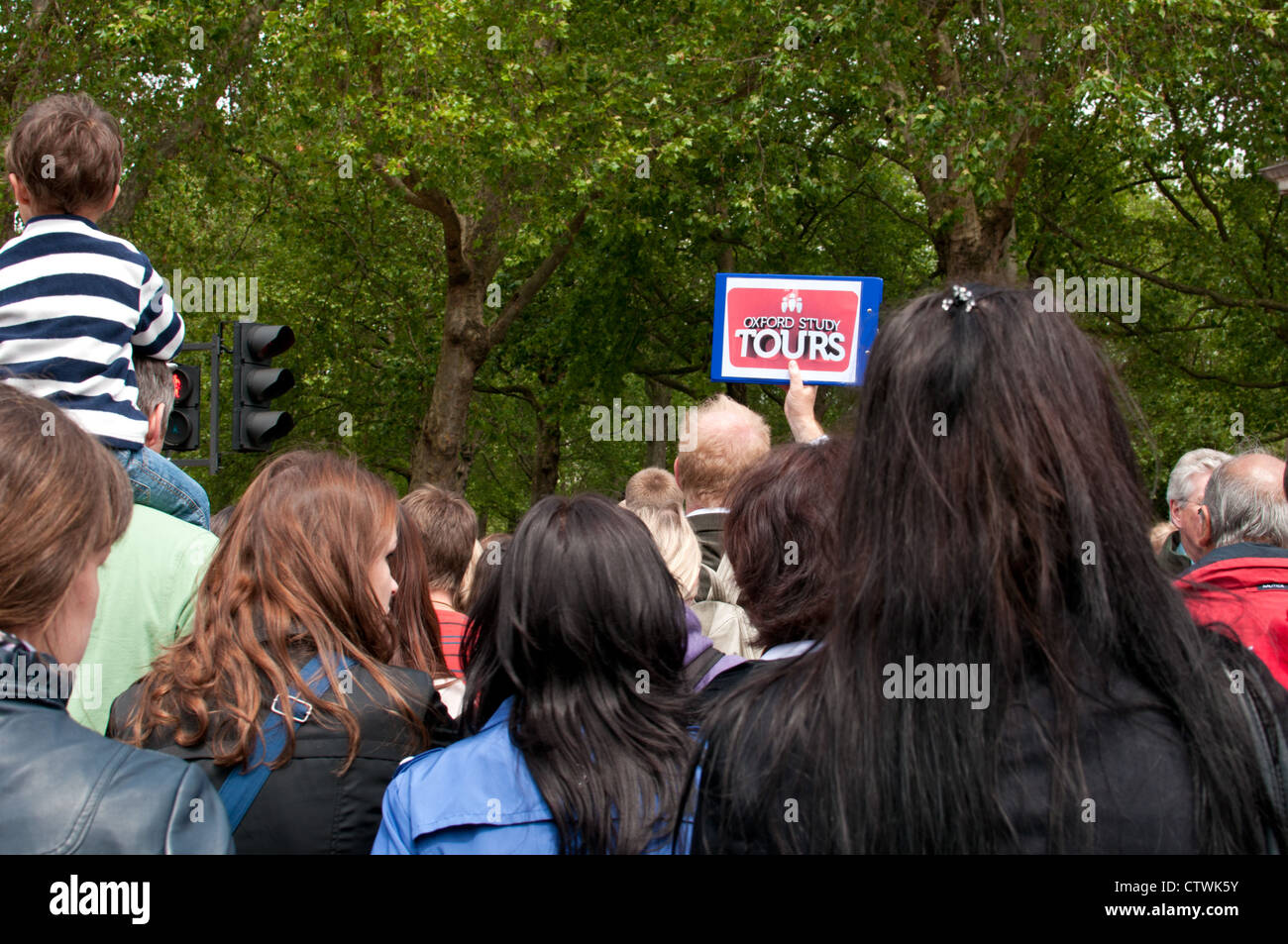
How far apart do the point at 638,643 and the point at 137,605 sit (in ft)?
4.17

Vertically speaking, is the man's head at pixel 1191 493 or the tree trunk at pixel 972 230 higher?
the tree trunk at pixel 972 230

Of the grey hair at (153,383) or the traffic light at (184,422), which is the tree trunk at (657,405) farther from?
the grey hair at (153,383)

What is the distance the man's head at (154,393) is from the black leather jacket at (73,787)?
1950mm

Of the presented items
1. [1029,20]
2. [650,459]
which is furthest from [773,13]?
[650,459]

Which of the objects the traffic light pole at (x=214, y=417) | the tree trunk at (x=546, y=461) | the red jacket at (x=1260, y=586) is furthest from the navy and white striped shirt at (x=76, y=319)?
the tree trunk at (x=546, y=461)

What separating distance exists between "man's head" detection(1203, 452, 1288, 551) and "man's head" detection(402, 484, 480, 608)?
7.93 ft

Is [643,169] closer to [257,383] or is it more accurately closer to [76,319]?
[257,383]

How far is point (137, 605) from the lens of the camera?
2645 mm

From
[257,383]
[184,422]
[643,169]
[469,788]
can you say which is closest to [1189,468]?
[469,788]

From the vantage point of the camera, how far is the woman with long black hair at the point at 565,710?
1914 mm

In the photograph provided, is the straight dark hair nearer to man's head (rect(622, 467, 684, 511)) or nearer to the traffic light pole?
man's head (rect(622, 467, 684, 511))

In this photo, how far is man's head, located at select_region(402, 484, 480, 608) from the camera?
389cm

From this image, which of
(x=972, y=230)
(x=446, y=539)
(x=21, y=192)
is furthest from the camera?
(x=972, y=230)

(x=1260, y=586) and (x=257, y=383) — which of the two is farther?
(x=257, y=383)
